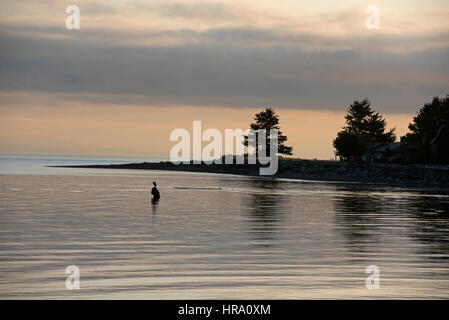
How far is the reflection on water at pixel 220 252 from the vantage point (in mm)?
16641

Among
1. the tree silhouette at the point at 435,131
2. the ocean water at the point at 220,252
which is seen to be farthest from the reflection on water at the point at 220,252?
the tree silhouette at the point at 435,131

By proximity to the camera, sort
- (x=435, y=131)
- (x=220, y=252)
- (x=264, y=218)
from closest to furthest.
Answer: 1. (x=220, y=252)
2. (x=264, y=218)
3. (x=435, y=131)

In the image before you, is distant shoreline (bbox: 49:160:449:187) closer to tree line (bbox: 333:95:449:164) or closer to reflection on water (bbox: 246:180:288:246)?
tree line (bbox: 333:95:449:164)

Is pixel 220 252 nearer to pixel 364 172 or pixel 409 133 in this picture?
pixel 364 172

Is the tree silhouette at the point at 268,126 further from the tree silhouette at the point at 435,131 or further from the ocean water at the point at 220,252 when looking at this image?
the ocean water at the point at 220,252

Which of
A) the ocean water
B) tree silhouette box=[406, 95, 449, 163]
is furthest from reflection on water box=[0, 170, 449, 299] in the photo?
tree silhouette box=[406, 95, 449, 163]

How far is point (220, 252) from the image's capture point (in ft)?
76.9

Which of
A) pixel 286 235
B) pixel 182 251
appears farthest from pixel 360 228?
pixel 182 251

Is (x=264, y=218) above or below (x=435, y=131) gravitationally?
below

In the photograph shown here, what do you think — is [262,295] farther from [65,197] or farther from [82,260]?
[65,197]

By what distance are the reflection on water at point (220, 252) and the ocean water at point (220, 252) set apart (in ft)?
0.12

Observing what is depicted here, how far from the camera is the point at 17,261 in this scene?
814 inches

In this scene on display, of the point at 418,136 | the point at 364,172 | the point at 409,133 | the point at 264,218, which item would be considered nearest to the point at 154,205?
the point at 264,218
